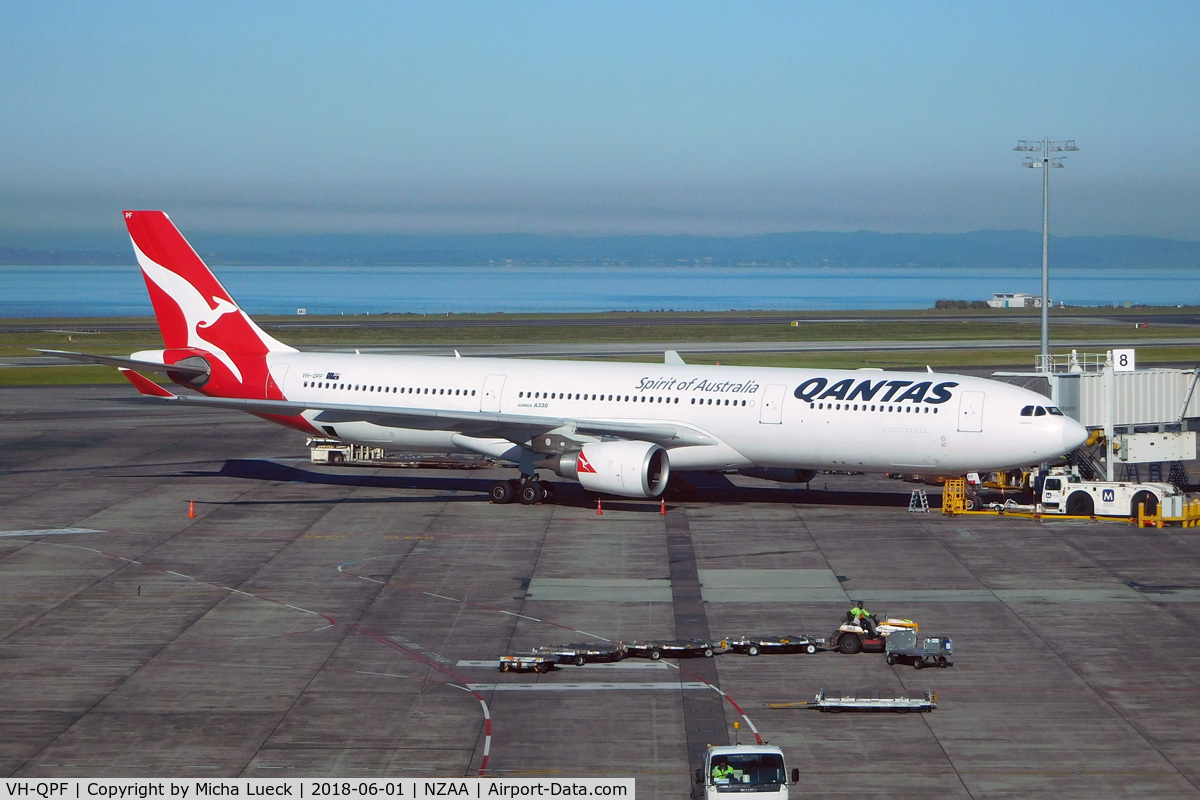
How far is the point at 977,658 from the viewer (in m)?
24.2

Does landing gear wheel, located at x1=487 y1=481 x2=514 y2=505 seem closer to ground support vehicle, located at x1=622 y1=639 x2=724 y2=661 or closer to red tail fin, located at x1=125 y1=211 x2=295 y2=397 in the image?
red tail fin, located at x1=125 y1=211 x2=295 y2=397

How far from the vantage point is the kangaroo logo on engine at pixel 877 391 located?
3862 cm

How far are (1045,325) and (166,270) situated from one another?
3471 centimetres

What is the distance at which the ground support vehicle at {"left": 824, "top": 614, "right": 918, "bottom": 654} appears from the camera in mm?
24562

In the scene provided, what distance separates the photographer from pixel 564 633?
26062 mm

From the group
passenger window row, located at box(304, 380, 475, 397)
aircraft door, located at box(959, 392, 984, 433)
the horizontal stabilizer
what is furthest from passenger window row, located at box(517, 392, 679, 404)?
the horizontal stabilizer

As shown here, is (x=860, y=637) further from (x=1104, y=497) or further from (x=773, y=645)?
(x=1104, y=497)

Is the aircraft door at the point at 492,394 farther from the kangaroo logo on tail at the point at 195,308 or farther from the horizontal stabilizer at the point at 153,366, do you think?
the horizontal stabilizer at the point at 153,366

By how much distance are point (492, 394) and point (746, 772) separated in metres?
28.3

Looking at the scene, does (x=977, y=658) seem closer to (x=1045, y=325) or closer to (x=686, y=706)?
(x=686, y=706)

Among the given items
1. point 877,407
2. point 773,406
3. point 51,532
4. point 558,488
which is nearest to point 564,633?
point 773,406

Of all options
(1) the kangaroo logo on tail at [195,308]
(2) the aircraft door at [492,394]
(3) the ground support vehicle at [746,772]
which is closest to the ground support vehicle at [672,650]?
(3) the ground support vehicle at [746,772]

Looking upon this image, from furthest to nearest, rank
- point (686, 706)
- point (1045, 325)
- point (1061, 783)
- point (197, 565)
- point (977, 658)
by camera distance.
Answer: point (1045, 325) < point (197, 565) < point (977, 658) < point (686, 706) < point (1061, 783)

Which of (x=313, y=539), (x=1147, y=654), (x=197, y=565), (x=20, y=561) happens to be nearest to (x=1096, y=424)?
(x=1147, y=654)
